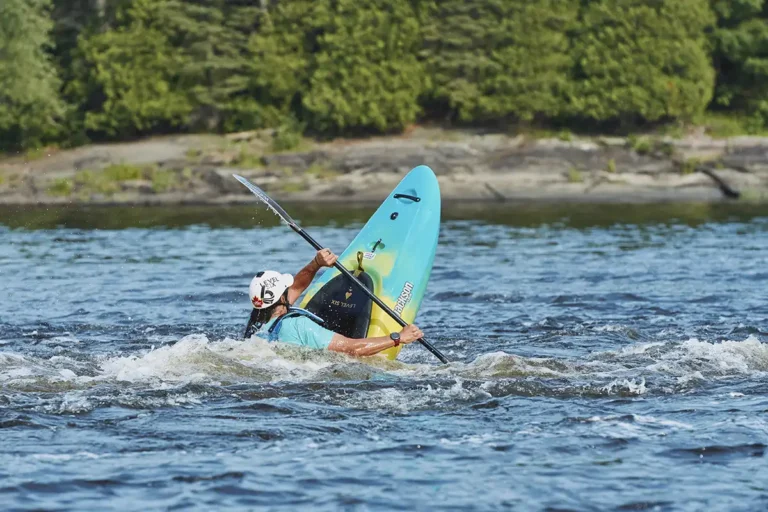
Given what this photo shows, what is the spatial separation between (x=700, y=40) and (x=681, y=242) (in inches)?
824

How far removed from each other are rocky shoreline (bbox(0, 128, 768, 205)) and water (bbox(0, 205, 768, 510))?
58.6 feet

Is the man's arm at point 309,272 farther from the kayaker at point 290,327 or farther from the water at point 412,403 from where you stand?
the water at point 412,403

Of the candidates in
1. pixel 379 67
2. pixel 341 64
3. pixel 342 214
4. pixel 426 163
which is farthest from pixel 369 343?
pixel 379 67

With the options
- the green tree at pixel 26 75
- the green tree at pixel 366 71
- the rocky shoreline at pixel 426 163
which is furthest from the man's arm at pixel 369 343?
the green tree at pixel 26 75

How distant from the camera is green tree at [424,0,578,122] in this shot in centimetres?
3959

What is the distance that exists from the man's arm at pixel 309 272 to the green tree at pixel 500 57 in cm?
2908

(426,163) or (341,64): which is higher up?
(341,64)

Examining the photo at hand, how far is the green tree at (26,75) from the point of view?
3856cm

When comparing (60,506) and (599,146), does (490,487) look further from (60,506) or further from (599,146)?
(599,146)

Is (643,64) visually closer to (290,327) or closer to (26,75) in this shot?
(26,75)

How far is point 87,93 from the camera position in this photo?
138 ft

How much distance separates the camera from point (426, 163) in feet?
117

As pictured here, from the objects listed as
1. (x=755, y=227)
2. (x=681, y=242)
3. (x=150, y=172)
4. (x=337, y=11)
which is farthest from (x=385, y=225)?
(x=337, y=11)

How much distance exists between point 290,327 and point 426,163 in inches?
1019
